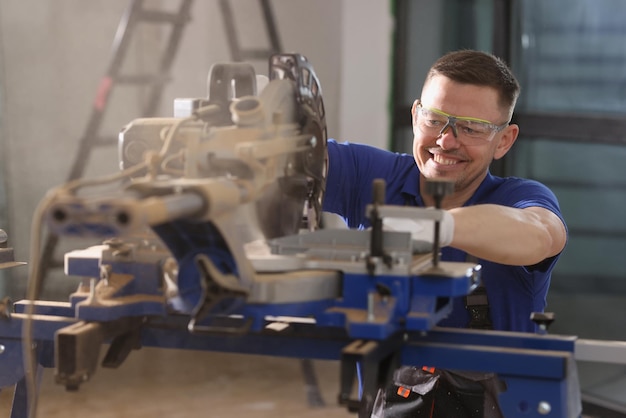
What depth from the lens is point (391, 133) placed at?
4168 millimetres

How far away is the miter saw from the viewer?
1.30 metres

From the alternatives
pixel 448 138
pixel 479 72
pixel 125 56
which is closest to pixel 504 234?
pixel 448 138

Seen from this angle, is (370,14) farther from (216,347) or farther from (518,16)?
(216,347)

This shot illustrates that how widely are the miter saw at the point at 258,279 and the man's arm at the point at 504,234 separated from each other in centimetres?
10

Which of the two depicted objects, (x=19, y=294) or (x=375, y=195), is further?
(x=19, y=294)

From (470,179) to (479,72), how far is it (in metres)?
0.25

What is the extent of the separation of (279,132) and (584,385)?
2.76m

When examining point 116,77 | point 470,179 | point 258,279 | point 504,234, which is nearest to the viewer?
point 258,279

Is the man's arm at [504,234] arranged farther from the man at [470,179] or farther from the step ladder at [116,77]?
the step ladder at [116,77]

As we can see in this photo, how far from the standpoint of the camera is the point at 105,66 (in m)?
4.20

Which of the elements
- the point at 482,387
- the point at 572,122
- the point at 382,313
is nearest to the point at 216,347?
the point at 382,313

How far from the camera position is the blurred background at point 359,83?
3.72m

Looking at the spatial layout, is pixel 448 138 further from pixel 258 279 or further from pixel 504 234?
pixel 258 279

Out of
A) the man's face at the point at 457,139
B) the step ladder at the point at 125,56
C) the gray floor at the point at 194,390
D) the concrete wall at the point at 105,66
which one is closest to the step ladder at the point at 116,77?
the step ladder at the point at 125,56
